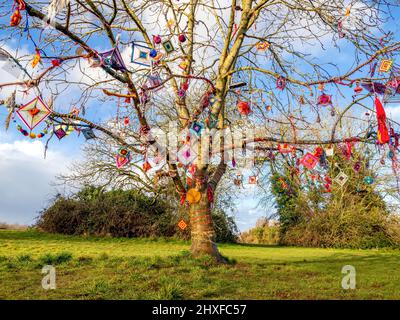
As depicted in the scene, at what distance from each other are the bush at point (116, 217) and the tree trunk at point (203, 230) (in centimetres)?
805

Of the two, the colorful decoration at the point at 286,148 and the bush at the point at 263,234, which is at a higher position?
the colorful decoration at the point at 286,148

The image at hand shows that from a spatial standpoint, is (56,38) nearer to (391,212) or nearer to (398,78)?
(398,78)

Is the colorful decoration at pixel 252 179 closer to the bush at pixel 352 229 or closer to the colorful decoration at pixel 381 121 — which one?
the colorful decoration at pixel 381 121

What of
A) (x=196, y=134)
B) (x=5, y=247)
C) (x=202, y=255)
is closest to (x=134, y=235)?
(x=5, y=247)

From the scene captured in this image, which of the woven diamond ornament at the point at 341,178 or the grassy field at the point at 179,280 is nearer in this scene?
the grassy field at the point at 179,280

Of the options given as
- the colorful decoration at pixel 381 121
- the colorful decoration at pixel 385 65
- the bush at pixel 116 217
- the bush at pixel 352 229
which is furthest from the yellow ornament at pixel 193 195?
the bush at pixel 352 229

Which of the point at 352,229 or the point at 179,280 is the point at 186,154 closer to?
the point at 179,280

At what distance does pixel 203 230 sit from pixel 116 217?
8.76m

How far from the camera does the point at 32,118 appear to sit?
5.80 meters

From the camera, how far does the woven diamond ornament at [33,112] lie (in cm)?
575

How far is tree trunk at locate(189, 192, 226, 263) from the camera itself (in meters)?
8.34

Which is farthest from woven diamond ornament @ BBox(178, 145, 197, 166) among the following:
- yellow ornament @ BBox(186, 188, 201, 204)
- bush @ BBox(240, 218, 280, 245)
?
bush @ BBox(240, 218, 280, 245)

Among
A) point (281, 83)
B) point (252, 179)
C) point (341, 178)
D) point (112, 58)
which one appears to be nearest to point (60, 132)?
point (112, 58)

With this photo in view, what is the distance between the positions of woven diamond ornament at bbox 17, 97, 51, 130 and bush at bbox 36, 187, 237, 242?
10.6 metres
